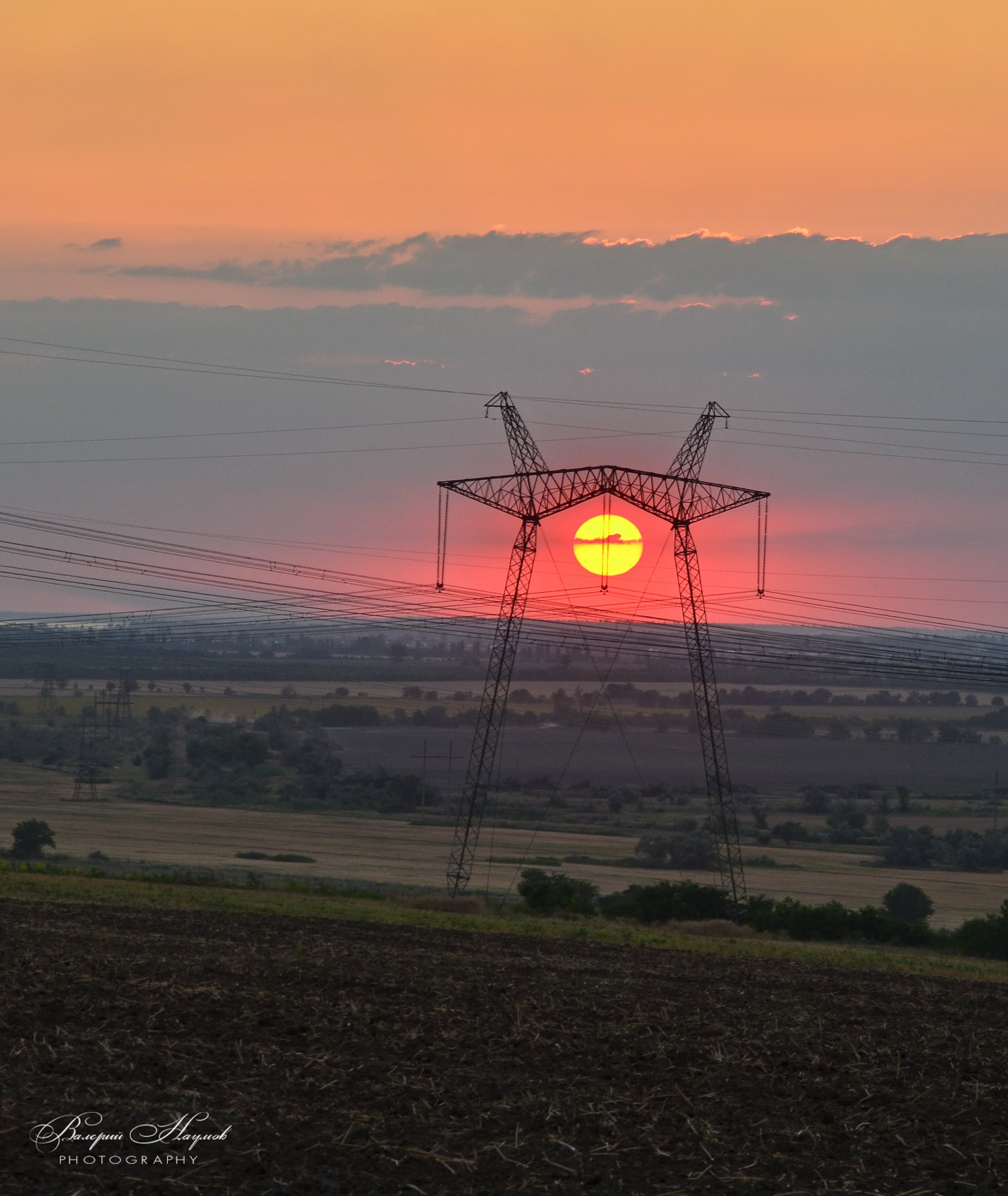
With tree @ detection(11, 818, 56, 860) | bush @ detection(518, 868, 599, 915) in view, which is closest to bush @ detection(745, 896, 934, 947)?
bush @ detection(518, 868, 599, 915)

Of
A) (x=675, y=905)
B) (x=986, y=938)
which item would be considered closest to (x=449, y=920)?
(x=675, y=905)

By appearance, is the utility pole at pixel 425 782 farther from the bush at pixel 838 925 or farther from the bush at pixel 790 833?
the bush at pixel 838 925

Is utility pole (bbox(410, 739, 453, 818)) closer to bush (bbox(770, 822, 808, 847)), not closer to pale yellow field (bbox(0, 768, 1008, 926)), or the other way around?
pale yellow field (bbox(0, 768, 1008, 926))

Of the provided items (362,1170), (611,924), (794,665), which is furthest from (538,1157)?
(794,665)

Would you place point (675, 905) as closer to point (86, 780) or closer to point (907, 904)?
point (907, 904)

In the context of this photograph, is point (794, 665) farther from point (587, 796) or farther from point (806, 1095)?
point (587, 796)

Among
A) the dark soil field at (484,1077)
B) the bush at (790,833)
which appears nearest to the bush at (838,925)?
the dark soil field at (484,1077)
